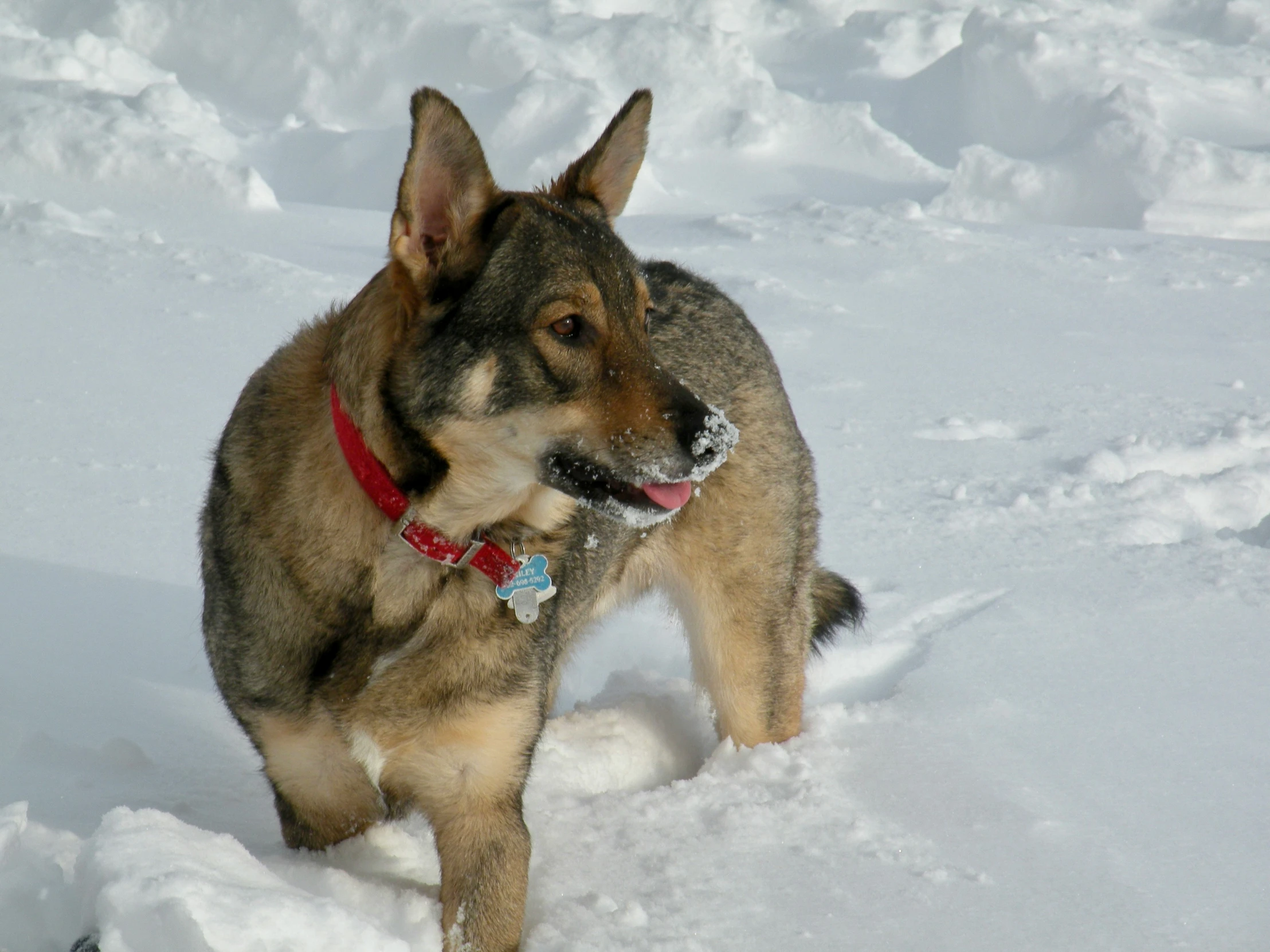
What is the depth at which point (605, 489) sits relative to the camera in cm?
238

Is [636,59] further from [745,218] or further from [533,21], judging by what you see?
[745,218]

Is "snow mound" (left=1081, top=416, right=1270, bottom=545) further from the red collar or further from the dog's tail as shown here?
the red collar

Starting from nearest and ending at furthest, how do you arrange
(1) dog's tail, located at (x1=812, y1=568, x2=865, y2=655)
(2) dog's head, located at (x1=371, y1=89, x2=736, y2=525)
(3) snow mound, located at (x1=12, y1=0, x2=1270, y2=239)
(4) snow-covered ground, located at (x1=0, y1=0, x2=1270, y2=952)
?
(2) dog's head, located at (x1=371, y1=89, x2=736, y2=525) → (4) snow-covered ground, located at (x1=0, y1=0, x2=1270, y2=952) → (1) dog's tail, located at (x1=812, y1=568, x2=865, y2=655) → (3) snow mound, located at (x1=12, y1=0, x2=1270, y2=239)

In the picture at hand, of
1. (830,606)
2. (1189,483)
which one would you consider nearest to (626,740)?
(830,606)

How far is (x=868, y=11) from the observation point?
1808 cm

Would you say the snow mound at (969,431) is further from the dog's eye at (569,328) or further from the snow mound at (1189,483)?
the dog's eye at (569,328)

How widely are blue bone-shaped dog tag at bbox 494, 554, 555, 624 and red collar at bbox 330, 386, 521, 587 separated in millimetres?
99

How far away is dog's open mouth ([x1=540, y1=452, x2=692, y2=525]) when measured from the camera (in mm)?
2383

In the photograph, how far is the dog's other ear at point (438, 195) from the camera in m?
2.21

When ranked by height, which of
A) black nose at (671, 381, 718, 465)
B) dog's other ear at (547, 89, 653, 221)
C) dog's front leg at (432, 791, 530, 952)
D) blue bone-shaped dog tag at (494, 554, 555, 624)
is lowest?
dog's front leg at (432, 791, 530, 952)

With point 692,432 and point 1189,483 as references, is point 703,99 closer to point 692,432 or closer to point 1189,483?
point 1189,483

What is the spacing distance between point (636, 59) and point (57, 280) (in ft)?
31.5

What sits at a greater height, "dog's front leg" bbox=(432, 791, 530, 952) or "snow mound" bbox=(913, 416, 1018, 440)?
"dog's front leg" bbox=(432, 791, 530, 952)

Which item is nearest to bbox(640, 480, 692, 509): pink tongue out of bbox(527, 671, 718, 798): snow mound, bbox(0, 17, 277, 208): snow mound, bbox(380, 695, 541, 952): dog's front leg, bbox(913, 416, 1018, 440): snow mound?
bbox(380, 695, 541, 952): dog's front leg
